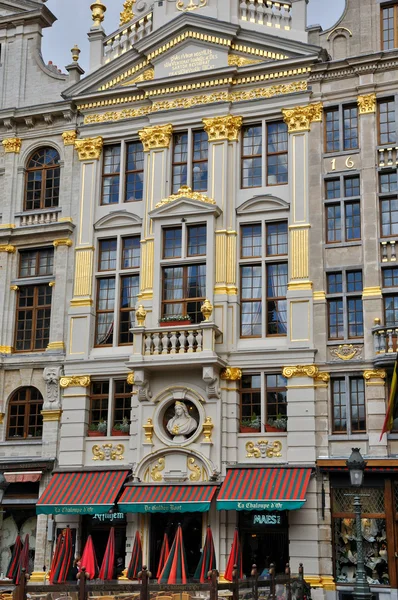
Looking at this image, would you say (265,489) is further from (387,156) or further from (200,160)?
(200,160)

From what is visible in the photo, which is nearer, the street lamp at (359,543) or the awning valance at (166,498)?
the street lamp at (359,543)

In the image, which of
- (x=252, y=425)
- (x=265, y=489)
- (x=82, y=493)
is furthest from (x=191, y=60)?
(x=82, y=493)

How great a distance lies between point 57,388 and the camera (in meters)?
34.1

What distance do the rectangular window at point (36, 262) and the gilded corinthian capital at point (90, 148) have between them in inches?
161

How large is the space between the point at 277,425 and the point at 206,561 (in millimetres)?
5518

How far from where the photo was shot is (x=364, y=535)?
28.8m

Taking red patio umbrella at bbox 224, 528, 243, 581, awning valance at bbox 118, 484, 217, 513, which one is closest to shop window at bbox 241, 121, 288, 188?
awning valance at bbox 118, 484, 217, 513

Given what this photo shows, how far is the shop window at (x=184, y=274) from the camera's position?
32.8 meters

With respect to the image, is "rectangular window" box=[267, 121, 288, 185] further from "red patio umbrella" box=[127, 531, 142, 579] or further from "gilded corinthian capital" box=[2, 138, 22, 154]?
"red patio umbrella" box=[127, 531, 142, 579]

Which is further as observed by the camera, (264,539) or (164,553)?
(264,539)

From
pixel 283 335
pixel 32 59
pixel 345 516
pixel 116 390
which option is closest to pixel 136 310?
pixel 116 390

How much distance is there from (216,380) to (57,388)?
6.76m

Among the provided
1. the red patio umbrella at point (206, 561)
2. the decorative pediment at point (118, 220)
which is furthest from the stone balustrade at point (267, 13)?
the red patio umbrella at point (206, 561)

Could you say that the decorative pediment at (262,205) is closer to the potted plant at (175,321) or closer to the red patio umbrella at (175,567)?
the potted plant at (175,321)
